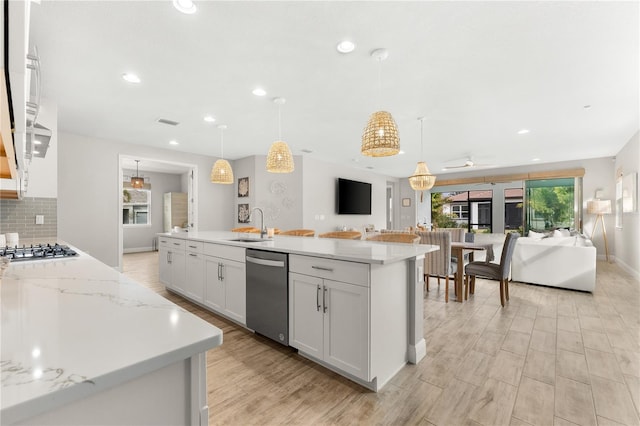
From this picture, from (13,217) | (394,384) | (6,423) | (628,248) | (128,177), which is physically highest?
(128,177)

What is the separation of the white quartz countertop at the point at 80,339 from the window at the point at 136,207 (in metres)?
8.88

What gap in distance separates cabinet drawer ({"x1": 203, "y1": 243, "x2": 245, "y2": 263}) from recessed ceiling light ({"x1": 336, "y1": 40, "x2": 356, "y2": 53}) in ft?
6.30

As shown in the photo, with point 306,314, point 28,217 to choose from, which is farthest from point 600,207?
point 28,217

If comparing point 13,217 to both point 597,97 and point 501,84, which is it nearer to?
point 501,84

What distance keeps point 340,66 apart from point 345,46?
319 mm

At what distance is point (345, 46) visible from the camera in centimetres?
227

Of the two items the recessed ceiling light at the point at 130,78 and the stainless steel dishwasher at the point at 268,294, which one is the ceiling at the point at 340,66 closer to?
the recessed ceiling light at the point at 130,78

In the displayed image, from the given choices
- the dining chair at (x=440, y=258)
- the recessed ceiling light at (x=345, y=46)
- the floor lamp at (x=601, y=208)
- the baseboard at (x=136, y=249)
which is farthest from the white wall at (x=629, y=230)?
the baseboard at (x=136, y=249)

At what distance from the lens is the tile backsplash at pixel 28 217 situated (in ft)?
10.1

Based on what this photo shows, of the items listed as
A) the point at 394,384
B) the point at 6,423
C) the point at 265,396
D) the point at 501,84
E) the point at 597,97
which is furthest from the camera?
the point at 597,97

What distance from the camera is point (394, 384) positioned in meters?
1.84

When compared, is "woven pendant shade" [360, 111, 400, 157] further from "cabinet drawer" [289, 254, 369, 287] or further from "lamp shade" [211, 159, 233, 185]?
"lamp shade" [211, 159, 233, 185]

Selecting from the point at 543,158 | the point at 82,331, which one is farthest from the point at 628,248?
the point at 82,331

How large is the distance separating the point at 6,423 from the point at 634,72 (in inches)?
176
